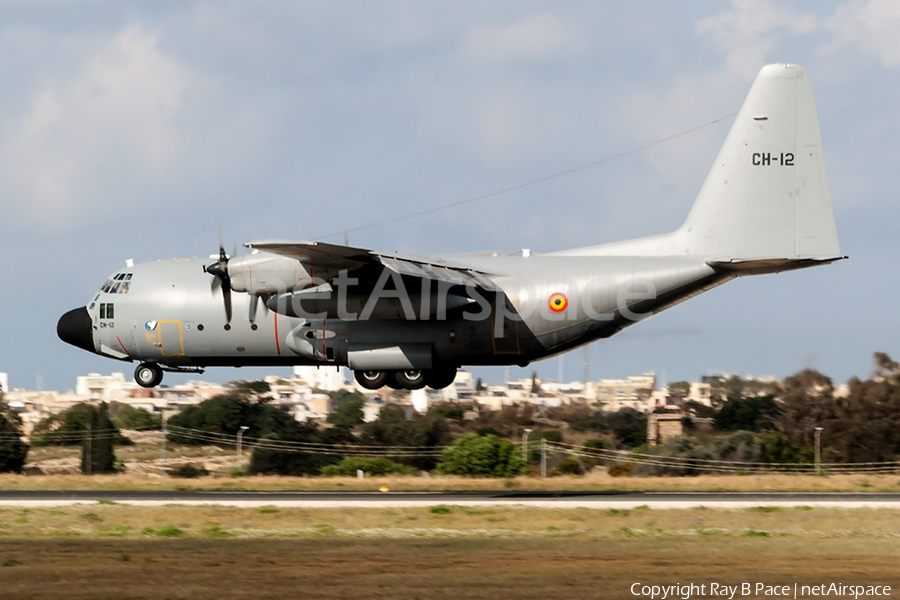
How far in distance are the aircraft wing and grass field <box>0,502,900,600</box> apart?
4.96 meters

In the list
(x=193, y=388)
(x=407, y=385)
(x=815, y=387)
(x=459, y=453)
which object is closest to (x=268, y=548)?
(x=407, y=385)

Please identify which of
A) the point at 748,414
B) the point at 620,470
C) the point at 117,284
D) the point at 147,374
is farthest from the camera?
the point at 748,414

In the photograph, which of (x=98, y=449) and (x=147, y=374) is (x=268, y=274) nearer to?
(x=147, y=374)

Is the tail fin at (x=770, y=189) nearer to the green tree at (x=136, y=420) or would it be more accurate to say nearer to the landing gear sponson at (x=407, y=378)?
the landing gear sponson at (x=407, y=378)

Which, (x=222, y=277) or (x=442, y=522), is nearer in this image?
(x=442, y=522)

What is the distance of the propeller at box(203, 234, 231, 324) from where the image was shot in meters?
25.9

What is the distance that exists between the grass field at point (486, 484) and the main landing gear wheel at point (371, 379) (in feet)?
13.3

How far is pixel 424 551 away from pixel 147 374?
12.2 meters

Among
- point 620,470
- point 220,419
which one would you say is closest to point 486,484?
point 620,470

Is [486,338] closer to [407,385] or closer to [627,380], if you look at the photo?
[407,385]

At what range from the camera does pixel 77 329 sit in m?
28.4

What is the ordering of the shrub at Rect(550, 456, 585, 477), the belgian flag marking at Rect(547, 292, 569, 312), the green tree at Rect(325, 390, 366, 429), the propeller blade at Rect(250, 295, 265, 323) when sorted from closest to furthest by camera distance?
the belgian flag marking at Rect(547, 292, 569, 312) → the propeller blade at Rect(250, 295, 265, 323) → the shrub at Rect(550, 456, 585, 477) → the green tree at Rect(325, 390, 366, 429)

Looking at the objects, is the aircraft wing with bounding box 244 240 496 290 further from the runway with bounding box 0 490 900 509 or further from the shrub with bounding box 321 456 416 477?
the shrub with bounding box 321 456 416 477

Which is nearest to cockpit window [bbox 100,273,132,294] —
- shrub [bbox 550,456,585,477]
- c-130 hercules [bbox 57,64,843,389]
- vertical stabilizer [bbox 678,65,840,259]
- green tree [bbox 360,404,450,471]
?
c-130 hercules [bbox 57,64,843,389]
